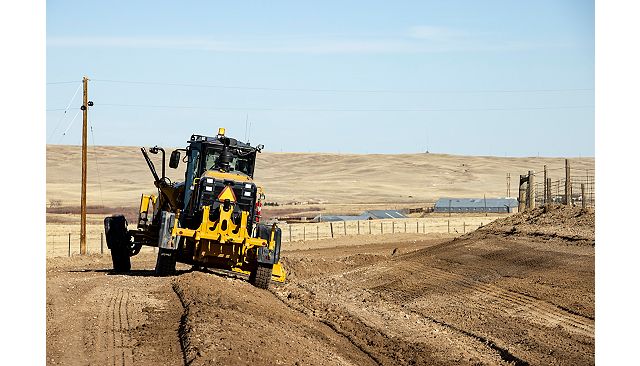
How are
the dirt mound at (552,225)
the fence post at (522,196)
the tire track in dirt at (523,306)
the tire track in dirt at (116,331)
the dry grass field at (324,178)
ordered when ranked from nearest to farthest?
the tire track in dirt at (116,331)
the tire track in dirt at (523,306)
the dirt mound at (552,225)
the fence post at (522,196)
the dry grass field at (324,178)

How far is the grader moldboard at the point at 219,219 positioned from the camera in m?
20.6

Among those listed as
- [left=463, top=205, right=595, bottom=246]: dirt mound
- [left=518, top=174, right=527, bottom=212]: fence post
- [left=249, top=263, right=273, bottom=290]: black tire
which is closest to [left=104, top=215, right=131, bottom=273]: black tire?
[left=249, top=263, right=273, bottom=290]: black tire

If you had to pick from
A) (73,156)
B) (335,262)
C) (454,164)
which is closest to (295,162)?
(454,164)

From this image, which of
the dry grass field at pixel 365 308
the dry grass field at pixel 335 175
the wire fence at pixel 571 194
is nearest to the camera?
the dry grass field at pixel 365 308

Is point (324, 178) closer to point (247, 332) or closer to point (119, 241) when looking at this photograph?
point (119, 241)

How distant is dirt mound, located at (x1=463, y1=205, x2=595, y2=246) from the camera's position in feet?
89.6

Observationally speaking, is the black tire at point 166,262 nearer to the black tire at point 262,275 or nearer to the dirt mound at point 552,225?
the black tire at point 262,275

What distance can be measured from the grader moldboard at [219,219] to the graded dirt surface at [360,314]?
0.62m

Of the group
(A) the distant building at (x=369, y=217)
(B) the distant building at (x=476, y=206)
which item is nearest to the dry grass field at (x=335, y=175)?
(B) the distant building at (x=476, y=206)

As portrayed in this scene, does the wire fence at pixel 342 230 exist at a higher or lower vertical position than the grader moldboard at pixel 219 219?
lower

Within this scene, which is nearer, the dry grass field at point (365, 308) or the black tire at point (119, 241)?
the dry grass field at point (365, 308)

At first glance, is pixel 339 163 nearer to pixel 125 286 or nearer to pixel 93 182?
pixel 93 182

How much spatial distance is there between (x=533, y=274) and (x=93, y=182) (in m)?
127

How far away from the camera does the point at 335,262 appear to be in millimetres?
32969
